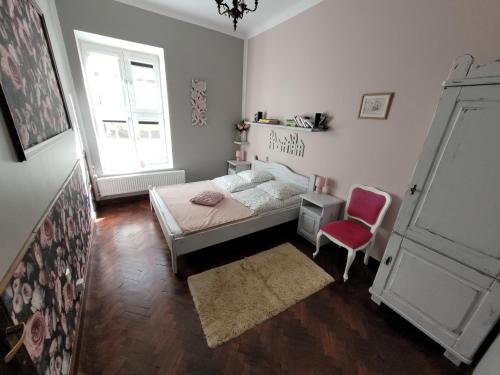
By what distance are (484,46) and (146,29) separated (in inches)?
161

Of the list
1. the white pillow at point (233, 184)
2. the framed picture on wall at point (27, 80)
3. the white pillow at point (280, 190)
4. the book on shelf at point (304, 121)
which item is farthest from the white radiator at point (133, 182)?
the book on shelf at point (304, 121)

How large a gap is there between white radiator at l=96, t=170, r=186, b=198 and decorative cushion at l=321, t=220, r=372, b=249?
2.98 m

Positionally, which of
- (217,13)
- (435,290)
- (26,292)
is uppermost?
(217,13)

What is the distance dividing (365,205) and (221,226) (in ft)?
5.65

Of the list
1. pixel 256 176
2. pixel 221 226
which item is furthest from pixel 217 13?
pixel 221 226

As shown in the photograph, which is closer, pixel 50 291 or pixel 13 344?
pixel 13 344

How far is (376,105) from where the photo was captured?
2.26m

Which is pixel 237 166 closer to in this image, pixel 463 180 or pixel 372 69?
pixel 372 69

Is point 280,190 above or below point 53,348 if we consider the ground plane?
above

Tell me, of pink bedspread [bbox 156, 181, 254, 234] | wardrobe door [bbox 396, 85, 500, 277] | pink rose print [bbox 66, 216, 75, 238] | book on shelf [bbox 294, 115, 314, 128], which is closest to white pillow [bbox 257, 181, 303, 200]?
pink bedspread [bbox 156, 181, 254, 234]

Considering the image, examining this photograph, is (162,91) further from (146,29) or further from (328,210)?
(328,210)

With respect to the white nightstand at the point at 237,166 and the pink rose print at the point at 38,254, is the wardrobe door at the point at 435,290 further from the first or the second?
the white nightstand at the point at 237,166

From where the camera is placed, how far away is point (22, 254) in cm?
88

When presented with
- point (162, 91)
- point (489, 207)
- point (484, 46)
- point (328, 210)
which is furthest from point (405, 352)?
point (162, 91)
